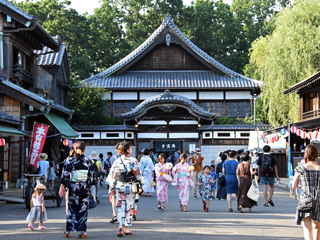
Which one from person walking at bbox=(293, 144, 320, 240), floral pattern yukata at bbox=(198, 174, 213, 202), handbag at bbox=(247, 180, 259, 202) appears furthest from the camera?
floral pattern yukata at bbox=(198, 174, 213, 202)

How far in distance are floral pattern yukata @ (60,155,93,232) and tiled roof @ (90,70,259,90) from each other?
25168mm

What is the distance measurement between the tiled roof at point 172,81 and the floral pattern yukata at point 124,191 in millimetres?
24775

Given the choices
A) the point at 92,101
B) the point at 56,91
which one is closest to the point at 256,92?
the point at 92,101

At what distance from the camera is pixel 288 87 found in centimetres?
2898

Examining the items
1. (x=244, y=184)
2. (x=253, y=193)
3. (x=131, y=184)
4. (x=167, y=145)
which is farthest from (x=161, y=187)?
(x=167, y=145)

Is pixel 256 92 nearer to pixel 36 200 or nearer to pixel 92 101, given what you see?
pixel 92 101

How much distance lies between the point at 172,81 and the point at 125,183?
2608 centimetres

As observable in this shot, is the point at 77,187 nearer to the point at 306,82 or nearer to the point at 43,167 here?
the point at 43,167

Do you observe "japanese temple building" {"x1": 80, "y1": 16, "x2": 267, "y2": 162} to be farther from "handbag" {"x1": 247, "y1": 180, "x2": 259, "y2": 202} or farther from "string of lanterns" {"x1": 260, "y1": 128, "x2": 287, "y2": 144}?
"handbag" {"x1": 247, "y1": 180, "x2": 259, "y2": 202}

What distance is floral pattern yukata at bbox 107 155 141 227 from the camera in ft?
28.9

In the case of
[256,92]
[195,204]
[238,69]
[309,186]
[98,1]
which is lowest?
[195,204]

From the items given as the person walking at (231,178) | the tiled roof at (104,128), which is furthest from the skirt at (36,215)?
the tiled roof at (104,128)

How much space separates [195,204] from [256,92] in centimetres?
2244

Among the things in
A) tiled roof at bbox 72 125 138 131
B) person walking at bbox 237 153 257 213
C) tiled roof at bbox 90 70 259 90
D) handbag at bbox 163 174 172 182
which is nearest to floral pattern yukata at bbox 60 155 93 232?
handbag at bbox 163 174 172 182
